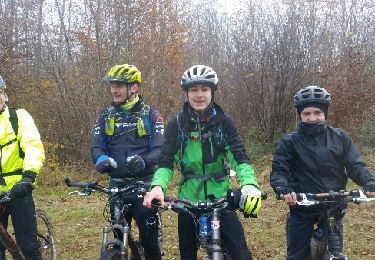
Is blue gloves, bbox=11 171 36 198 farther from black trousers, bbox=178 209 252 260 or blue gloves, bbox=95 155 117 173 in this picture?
black trousers, bbox=178 209 252 260

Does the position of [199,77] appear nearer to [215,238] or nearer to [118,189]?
[215,238]

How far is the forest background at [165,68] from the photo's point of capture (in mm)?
14180

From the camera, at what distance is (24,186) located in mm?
3963

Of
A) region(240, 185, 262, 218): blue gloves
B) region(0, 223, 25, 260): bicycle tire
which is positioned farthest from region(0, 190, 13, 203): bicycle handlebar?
region(240, 185, 262, 218): blue gloves

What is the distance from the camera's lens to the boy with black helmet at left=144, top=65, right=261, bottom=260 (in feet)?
12.2

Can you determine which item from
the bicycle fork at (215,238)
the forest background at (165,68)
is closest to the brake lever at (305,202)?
the bicycle fork at (215,238)

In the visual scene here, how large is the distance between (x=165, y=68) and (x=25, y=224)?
1180 centimetres

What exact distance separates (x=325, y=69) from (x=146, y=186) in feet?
41.3

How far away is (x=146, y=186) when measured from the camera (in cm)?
445

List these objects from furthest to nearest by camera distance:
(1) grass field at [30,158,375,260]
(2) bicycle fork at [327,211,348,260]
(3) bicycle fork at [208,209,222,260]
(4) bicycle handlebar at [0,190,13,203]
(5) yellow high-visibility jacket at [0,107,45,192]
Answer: (1) grass field at [30,158,375,260] < (5) yellow high-visibility jacket at [0,107,45,192] < (4) bicycle handlebar at [0,190,13,203] < (2) bicycle fork at [327,211,348,260] < (3) bicycle fork at [208,209,222,260]

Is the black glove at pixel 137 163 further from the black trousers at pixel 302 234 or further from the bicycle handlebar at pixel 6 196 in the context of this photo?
the black trousers at pixel 302 234

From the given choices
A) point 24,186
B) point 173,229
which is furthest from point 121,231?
point 173,229

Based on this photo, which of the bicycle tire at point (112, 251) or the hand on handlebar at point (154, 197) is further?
the bicycle tire at point (112, 251)

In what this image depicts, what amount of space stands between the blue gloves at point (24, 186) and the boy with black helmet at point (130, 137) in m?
0.71
